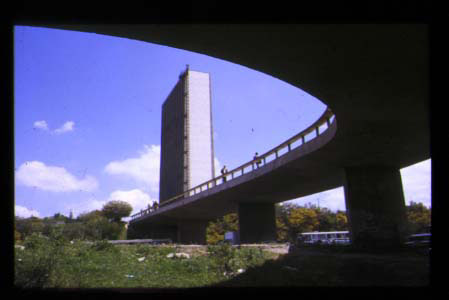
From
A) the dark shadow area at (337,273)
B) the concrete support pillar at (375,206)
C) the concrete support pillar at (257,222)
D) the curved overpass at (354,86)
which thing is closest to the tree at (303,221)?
the concrete support pillar at (257,222)

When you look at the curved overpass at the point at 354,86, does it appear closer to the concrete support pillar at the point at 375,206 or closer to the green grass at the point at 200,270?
the concrete support pillar at the point at 375,206

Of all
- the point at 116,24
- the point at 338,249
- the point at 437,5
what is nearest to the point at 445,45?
the point at 437,5

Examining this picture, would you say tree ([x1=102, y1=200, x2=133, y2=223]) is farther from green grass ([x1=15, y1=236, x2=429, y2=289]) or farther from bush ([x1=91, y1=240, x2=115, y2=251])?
green grass ([x1=15, y1=236, x2=429, y2=289])

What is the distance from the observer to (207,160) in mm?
48781

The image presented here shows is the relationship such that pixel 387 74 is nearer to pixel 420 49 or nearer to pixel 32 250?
pixel 420 49

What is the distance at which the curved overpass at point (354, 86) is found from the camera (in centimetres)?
645

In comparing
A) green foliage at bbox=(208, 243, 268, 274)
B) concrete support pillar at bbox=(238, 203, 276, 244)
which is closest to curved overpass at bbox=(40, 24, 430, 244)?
green foliage at bbox=(208, 243, 268, 274)

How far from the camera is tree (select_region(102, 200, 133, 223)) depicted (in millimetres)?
64750

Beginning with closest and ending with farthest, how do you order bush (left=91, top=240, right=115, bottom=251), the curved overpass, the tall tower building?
the curved overpass < bush (left=91, top=240, right=115, bottom=251) < the tall tower building

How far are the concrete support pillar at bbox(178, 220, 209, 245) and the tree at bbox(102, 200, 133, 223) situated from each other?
2573 cm

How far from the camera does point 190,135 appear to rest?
4700 cm

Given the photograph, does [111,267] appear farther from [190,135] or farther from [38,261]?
[190,135]

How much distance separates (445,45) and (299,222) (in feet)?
179

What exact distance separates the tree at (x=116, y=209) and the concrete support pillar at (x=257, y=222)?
4368cm
